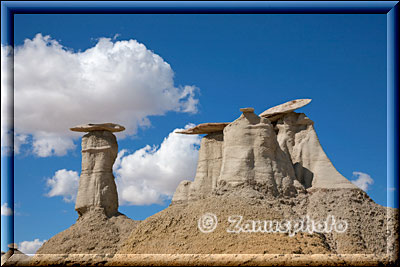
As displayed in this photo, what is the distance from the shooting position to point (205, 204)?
24.8m

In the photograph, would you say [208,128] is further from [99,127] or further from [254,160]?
[99,127]

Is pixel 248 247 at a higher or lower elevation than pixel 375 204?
lower

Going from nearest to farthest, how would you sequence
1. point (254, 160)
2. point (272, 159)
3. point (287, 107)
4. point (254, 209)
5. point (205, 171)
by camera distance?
point (254, 209)
point (254, 160)
point (272, 159)
point (287, 107)
point (205, 171)

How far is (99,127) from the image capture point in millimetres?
35219

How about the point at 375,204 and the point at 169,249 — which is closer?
the point at 169,249

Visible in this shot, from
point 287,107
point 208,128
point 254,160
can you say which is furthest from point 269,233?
point 208,128

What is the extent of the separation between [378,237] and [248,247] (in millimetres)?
6949

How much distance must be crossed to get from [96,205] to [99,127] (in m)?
4.75

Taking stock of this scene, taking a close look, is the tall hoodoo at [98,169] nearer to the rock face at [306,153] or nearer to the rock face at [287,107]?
the rock face at [287,107]

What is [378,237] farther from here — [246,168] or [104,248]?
[104,248]

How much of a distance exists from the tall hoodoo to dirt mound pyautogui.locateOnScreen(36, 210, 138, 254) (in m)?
0.72

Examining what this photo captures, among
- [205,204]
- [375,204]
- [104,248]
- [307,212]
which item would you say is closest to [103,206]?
[104,248]

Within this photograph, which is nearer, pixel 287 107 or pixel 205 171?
pixel 287 107

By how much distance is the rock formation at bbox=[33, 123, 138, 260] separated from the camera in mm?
31756
